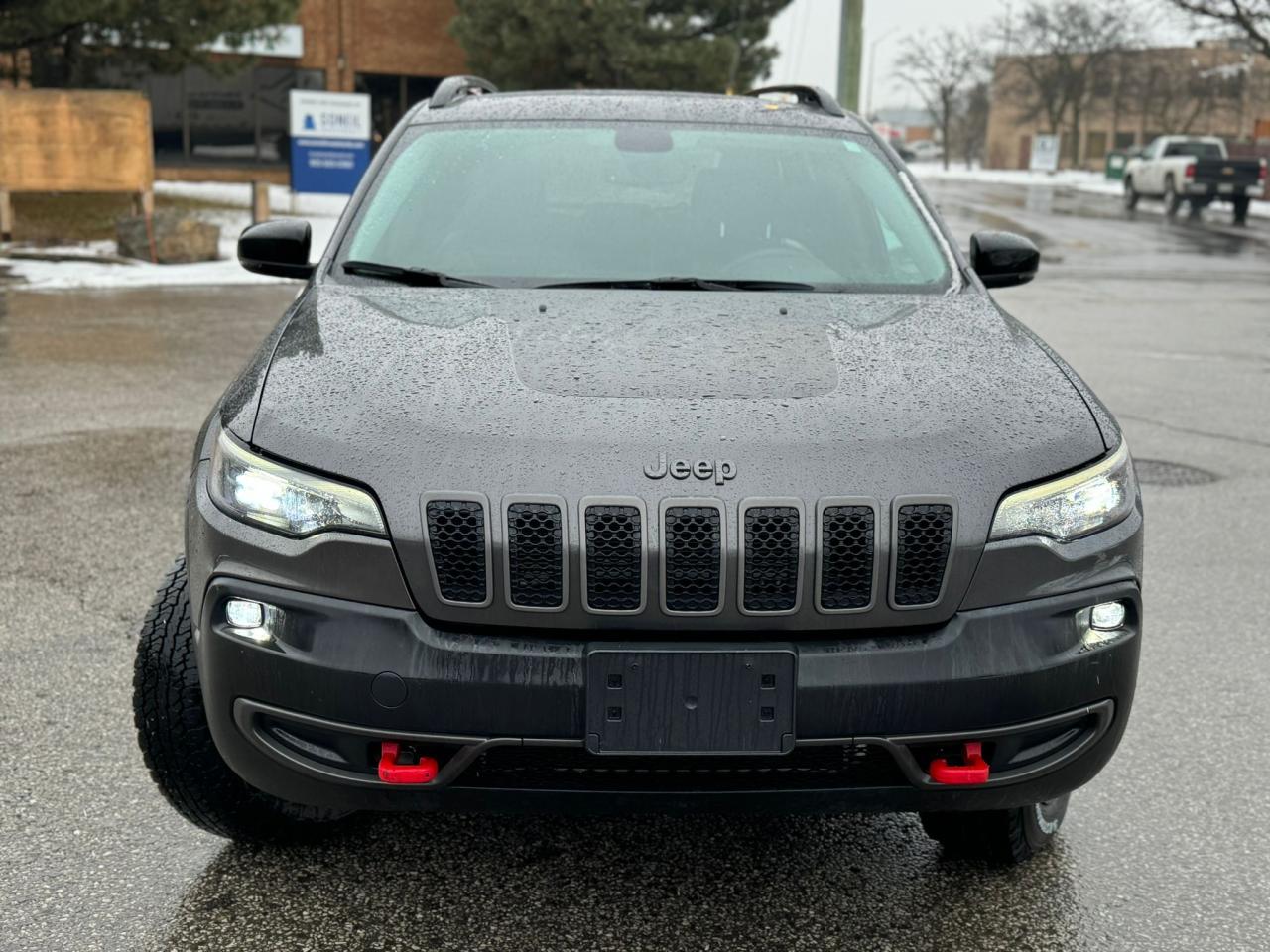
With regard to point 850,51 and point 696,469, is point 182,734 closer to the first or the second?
point 696,469

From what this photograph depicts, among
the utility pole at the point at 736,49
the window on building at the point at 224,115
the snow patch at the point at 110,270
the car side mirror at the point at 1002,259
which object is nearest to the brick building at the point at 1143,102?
the utility pole at the point at 736,49

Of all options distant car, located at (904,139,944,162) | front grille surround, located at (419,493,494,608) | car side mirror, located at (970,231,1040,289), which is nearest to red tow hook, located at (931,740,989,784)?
front grille surround, located at (419,493,494,608)

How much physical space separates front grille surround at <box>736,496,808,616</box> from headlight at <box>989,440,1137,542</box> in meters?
0.37

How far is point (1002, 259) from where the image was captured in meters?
3.96

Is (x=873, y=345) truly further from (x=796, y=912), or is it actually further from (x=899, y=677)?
(x=796, y=912)

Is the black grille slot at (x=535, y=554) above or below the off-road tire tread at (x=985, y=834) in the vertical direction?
above

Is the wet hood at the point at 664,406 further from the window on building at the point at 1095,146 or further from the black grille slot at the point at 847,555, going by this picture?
the window on building at the point at 1095,146

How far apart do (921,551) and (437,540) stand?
0.84m

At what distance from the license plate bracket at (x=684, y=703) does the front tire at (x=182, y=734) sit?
0.90 m

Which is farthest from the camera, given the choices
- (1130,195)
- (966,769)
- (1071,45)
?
(1071,45)

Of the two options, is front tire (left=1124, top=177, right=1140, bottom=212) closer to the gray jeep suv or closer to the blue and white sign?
the blue and white sign

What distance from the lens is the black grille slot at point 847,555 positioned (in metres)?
2.35

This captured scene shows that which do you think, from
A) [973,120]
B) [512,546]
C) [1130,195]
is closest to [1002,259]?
[512,546]

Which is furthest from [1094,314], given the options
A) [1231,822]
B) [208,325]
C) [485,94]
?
[1231,822]
